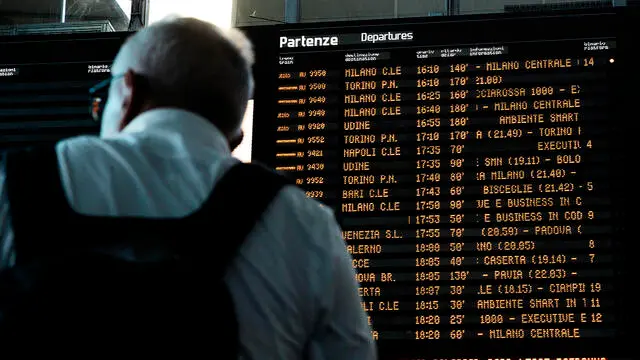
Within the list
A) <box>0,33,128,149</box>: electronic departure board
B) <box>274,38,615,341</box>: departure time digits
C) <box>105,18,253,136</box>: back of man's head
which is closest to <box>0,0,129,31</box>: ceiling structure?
<box>0,33,128,149</box>: electronic departure board

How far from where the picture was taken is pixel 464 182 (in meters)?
3.96

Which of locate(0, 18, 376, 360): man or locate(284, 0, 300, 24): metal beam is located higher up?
locate(284, 0, 300, 24): metal beam

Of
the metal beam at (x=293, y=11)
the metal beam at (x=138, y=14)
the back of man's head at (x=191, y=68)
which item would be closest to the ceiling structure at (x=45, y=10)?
the metal beam at (x=138, y=14)

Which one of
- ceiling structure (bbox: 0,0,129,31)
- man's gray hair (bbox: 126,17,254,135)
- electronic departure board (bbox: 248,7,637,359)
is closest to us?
man's gray hair (bbox: 126,17,254,135)

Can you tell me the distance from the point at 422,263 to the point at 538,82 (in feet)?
3.31

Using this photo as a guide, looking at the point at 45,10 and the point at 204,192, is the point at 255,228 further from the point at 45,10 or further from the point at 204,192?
the point at 45,10

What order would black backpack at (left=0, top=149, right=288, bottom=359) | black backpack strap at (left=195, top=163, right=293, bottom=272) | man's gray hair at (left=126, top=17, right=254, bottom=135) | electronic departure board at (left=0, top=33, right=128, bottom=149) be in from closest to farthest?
black backpack at (left=0, top=149, right=288, bottom=359), black backpack strap at (left=195, top=163, right=293, bottom=272), man's gray hair at (left=126, top=17, right=254, bottom=135), electronic departure board at (left=0, top=33, right=128, bottom=149)

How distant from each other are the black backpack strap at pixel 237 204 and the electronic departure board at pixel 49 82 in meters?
3.29

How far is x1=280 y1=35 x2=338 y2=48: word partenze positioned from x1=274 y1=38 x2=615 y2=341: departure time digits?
0.29ft

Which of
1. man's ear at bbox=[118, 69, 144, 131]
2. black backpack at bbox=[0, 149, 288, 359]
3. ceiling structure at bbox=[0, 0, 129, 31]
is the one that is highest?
ceiling structure at bbox=[0, 0, 129, 31]

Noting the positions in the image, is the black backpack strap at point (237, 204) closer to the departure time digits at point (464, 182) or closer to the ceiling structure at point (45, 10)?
the departure time digits at point (464, 182)

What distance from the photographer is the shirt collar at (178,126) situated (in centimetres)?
134

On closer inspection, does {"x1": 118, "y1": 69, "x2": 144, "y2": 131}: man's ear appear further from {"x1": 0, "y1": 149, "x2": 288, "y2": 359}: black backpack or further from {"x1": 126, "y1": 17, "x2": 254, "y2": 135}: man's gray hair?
{"x1": 0, "y1": 149, "x2": 288, "y2": 359}: black backpack

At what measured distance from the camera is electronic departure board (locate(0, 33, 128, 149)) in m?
4.43
